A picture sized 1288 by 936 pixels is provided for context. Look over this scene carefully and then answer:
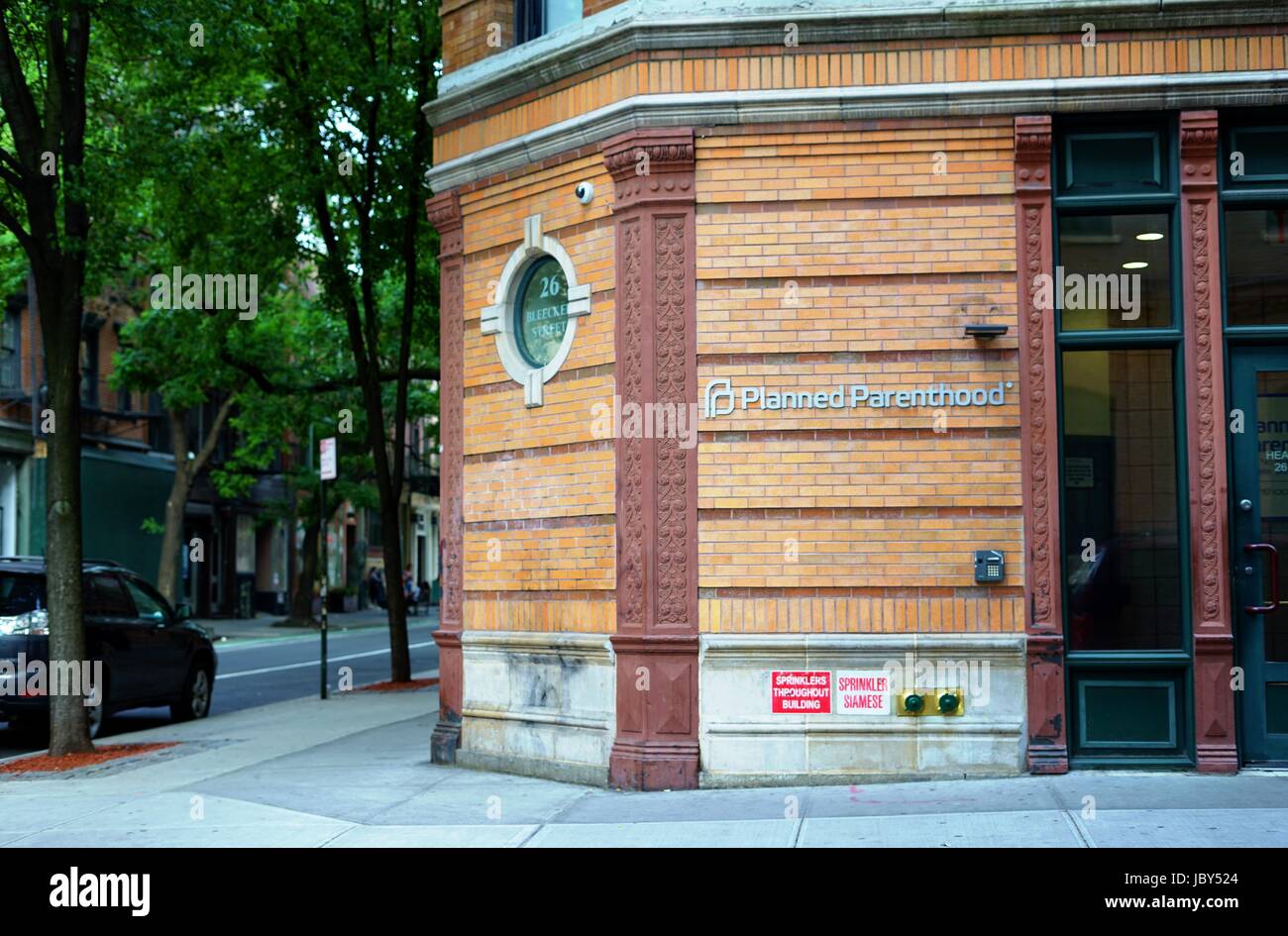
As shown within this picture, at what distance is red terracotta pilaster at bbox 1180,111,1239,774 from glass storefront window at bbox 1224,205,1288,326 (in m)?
0.19

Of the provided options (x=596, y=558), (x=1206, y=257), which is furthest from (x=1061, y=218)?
(x=596, y=558)

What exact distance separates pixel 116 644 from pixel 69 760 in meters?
2.57

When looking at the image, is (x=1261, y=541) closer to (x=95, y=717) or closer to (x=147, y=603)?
(x=95, y=717)

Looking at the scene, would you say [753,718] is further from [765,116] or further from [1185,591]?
[765,116]

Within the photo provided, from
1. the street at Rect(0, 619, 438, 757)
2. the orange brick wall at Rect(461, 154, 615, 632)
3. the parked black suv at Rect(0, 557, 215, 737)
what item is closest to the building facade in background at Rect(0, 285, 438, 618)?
the street at Rect(0, 619, 438, 757)

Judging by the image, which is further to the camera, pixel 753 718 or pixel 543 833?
pixel 753 718

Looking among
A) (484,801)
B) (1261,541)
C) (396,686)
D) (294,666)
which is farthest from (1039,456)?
(294,666)

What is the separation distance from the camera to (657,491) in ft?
32.7

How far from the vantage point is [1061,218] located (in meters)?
10.0

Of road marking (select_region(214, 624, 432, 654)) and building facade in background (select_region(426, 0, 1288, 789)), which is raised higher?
building facade in background (select_region(426, 0, 1288, 789))

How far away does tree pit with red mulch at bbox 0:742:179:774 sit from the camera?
12.4 meters

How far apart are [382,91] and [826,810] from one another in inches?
550

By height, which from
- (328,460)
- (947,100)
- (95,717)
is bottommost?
(95,717)

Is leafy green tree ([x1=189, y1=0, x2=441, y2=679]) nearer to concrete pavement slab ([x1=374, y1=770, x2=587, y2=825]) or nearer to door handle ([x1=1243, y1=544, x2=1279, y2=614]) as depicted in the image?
concrete pavement slab ([x1=374, y1=770, x2=587, y2=825])
